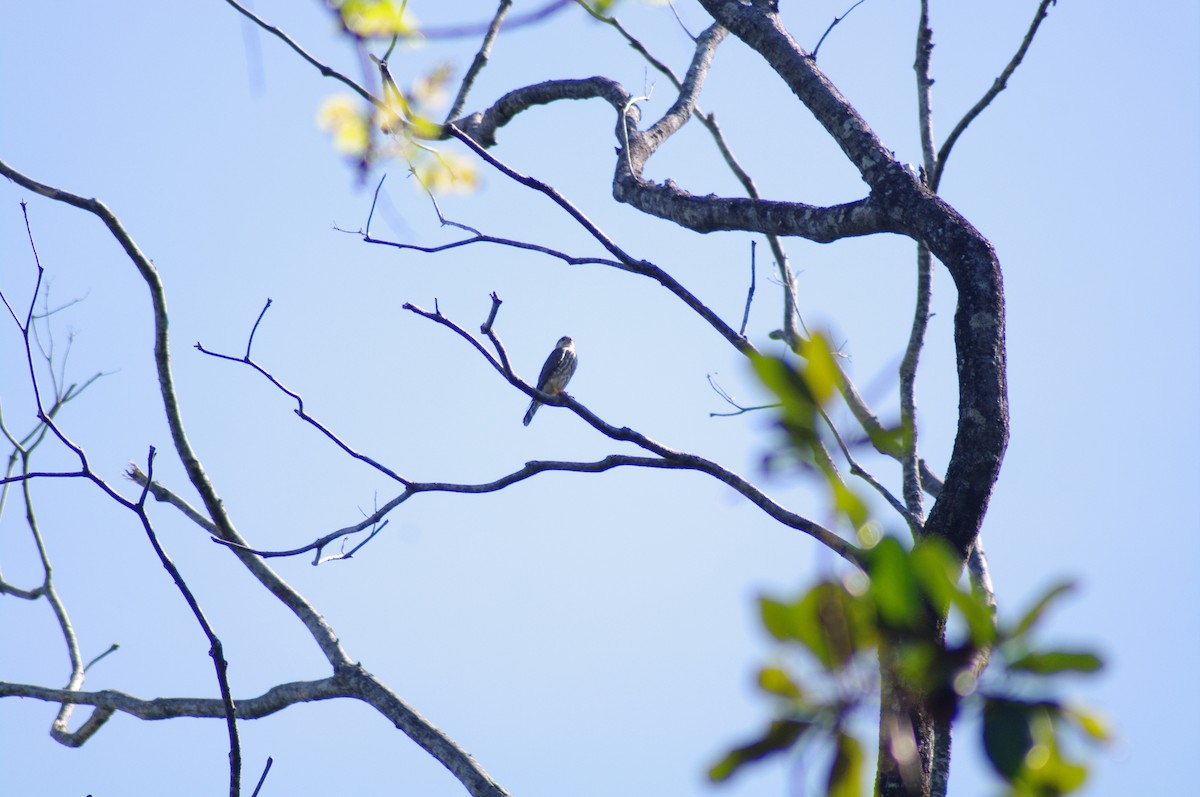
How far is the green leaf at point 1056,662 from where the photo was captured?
2.43 feet

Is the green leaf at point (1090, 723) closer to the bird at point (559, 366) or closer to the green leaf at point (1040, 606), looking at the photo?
the green leaf at point (1040, 606)

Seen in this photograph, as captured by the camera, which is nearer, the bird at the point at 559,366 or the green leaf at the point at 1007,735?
the green leaf at the point at 1007,735

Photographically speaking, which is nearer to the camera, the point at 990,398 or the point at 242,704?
the point at 990,398

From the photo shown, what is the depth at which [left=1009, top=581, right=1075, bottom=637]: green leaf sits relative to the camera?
2.38 feet

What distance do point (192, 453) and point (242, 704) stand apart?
0.97m

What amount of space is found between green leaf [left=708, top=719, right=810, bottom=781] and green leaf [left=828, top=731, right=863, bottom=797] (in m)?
0.03

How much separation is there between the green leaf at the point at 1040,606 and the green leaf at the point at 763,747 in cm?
17

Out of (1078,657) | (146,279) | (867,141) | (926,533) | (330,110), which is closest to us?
(1078,657)

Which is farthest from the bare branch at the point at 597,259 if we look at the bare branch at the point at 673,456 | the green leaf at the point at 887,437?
the green leaf at the point at 887,437

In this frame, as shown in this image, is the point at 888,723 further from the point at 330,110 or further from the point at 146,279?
the point at 330,110

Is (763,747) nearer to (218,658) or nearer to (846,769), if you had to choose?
(846,769)

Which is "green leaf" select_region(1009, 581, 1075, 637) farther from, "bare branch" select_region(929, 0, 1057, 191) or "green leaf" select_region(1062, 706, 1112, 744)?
"bare branch" select_region(929, 0, 1057, 191)

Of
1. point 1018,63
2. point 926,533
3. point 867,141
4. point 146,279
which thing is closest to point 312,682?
point 146,279

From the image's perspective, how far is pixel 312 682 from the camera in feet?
Result: 12.9
